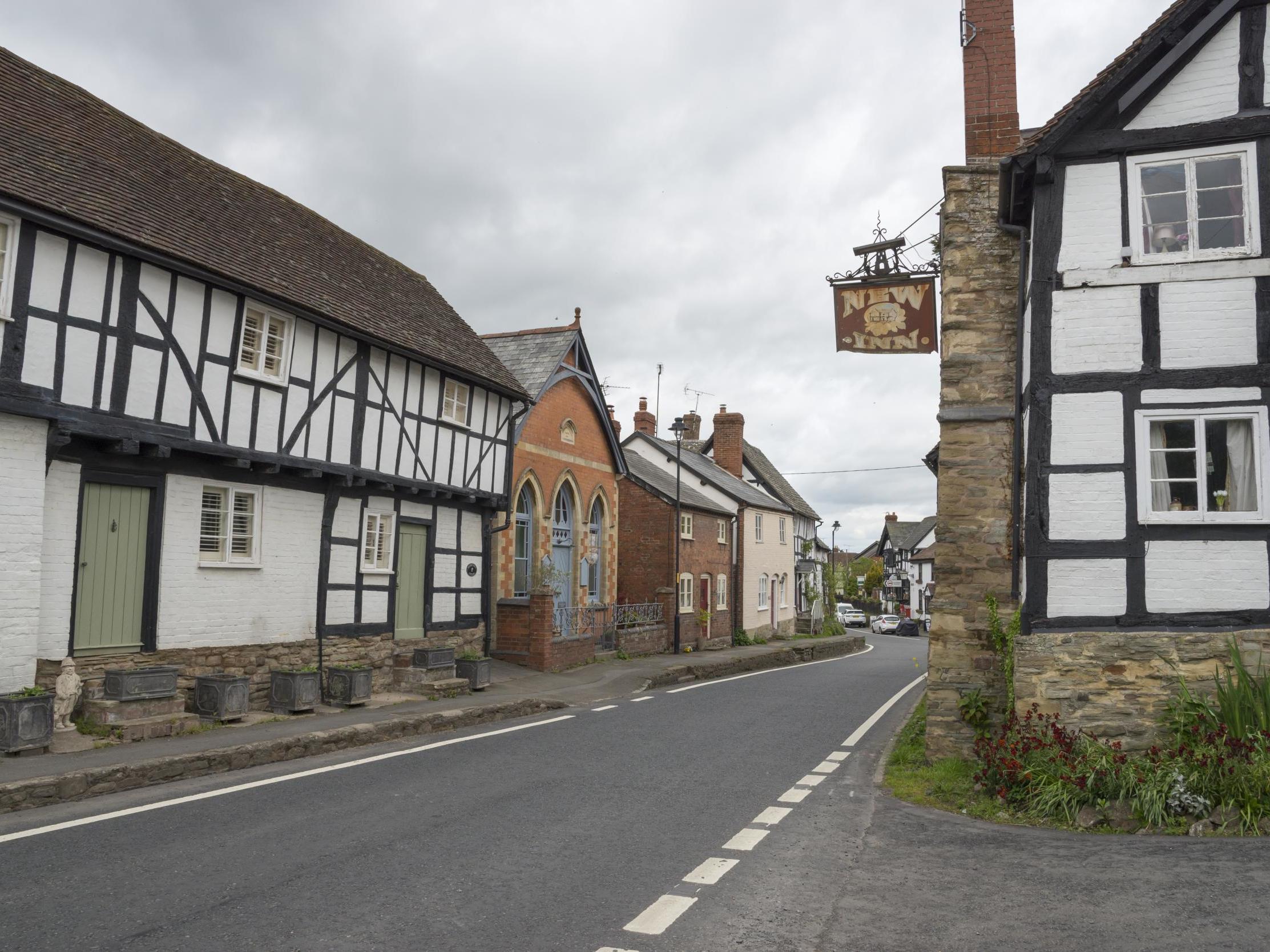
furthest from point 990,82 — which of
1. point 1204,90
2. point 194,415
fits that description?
point 194,415

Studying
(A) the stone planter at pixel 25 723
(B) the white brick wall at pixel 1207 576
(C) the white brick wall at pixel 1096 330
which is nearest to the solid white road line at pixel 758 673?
(B) the white brick wall at pixel 1207 576

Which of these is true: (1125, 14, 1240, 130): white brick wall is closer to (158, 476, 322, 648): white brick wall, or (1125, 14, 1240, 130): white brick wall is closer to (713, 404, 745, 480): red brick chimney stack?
(158, 476, 322, 648): white brick wall

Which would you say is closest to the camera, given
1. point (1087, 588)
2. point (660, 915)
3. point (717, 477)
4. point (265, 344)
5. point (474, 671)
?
point (660, 915)

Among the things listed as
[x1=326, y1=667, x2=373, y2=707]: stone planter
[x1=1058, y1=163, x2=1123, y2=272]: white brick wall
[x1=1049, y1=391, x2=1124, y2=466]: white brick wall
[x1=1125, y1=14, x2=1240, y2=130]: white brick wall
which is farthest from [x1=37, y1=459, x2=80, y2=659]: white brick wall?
[x1=1125, y1=14, x2=1240, y2=130]: white brick wall

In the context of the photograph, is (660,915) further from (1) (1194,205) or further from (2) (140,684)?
(1) (1194,205)

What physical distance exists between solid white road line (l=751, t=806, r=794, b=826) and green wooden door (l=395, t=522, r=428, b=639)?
10928mm

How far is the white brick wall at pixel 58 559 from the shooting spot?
37.1ft

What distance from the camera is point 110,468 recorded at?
40.3 feet

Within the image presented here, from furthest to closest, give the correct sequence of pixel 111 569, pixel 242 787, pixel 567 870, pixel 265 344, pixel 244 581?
1. pixel 265 344
2. pixel 244 581
3. pixel 111 569
4. pixel 242 787
5. pixel 567 870

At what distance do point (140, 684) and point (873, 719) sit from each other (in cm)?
1070

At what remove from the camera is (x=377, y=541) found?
1736 cm

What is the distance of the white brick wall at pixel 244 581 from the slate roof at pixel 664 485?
1589 centimetres

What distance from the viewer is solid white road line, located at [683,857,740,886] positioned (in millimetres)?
6266

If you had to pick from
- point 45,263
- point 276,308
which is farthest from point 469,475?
point 45,263
